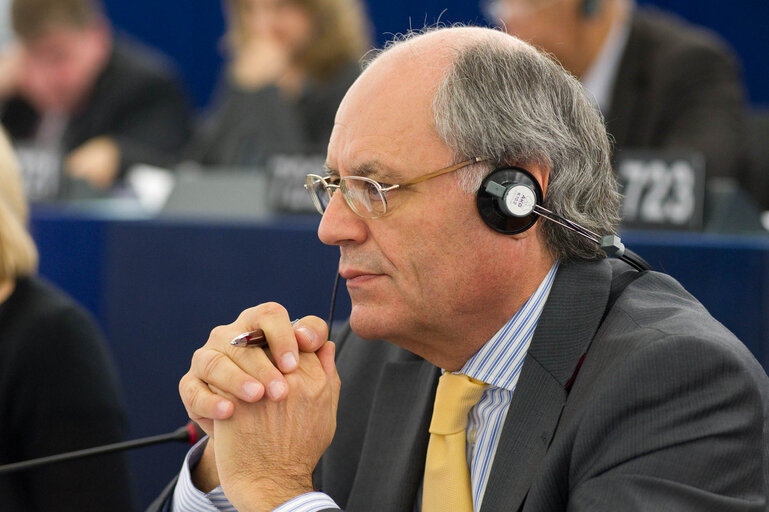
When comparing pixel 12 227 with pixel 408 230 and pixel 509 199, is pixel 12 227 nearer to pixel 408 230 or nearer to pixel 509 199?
pixel 408 230

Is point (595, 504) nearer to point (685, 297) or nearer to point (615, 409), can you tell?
point (615, 409)

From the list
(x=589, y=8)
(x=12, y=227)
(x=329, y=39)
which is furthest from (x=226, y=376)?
(x=329, y=39)

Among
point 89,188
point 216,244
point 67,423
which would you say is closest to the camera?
point 67,423

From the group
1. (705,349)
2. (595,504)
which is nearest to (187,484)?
(595,504)

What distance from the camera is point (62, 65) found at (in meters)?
4.27

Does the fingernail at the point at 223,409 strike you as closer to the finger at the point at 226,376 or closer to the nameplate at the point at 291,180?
the finger at the point at 226,376

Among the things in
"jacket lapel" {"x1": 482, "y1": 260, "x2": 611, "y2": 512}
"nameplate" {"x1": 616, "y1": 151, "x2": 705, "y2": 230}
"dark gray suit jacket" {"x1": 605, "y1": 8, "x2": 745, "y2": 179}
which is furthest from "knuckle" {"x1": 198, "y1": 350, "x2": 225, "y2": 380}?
"dark gray suit jacket" {"x1": 605, "y1": 8, "x2": 745, "y2": 179}

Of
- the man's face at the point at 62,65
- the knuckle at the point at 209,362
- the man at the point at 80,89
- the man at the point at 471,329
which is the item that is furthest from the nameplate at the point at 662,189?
the man's face at the point at 62,65

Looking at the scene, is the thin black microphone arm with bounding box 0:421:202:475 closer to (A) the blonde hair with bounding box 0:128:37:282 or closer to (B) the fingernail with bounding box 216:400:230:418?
(B) the fingernail with bounding box 216:400:230:418

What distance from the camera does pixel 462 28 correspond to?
4.27 ft

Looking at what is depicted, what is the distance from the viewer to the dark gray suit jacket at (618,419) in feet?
3.38

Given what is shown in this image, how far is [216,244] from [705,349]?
5.35 ft

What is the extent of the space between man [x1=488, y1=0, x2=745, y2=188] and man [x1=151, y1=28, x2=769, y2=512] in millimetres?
1655

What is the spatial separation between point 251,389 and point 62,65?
3.47 metres
